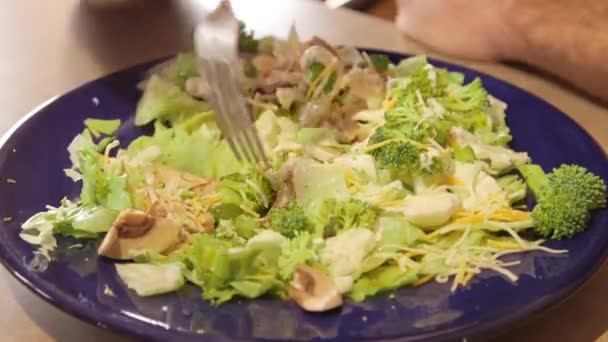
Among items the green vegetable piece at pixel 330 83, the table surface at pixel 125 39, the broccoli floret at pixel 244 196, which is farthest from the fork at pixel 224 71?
the table surface at pixel 125 39

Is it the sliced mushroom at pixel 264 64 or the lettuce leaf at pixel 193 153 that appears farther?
the sliced mushroom at pixel 264 64

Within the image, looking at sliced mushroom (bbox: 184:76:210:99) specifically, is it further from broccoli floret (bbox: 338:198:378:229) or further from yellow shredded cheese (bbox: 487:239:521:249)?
yellow shredded cheese (bbox: 487:239:521:249)

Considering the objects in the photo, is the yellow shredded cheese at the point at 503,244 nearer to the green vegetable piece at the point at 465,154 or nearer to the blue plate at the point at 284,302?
the blue plate at the point at 284,302

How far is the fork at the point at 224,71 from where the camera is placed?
3.30 feet

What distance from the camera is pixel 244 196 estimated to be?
3.48 ft

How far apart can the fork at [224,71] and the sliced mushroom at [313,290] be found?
0.79 ft

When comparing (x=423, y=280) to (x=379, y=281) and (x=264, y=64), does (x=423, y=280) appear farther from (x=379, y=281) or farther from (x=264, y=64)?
(x=264, y=64)

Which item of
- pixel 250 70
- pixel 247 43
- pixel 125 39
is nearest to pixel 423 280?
pixel 250 70

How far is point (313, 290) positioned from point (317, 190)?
0.75ft

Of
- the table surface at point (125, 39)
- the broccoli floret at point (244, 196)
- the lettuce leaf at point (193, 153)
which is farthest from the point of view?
the table surface at point (125, 39)

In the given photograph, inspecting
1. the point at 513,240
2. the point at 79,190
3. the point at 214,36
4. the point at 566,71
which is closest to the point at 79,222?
the point at 79,190

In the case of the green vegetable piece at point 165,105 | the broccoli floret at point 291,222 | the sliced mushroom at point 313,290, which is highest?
the green vegetable piece at point 165,105

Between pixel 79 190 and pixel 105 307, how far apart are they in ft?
1.00

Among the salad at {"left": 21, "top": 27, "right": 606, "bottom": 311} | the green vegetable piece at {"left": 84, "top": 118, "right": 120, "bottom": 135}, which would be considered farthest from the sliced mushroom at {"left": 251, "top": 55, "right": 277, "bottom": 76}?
the green vegetable piece at {"left": 84, "top": 118, "right": 120, "bottom": 135}
